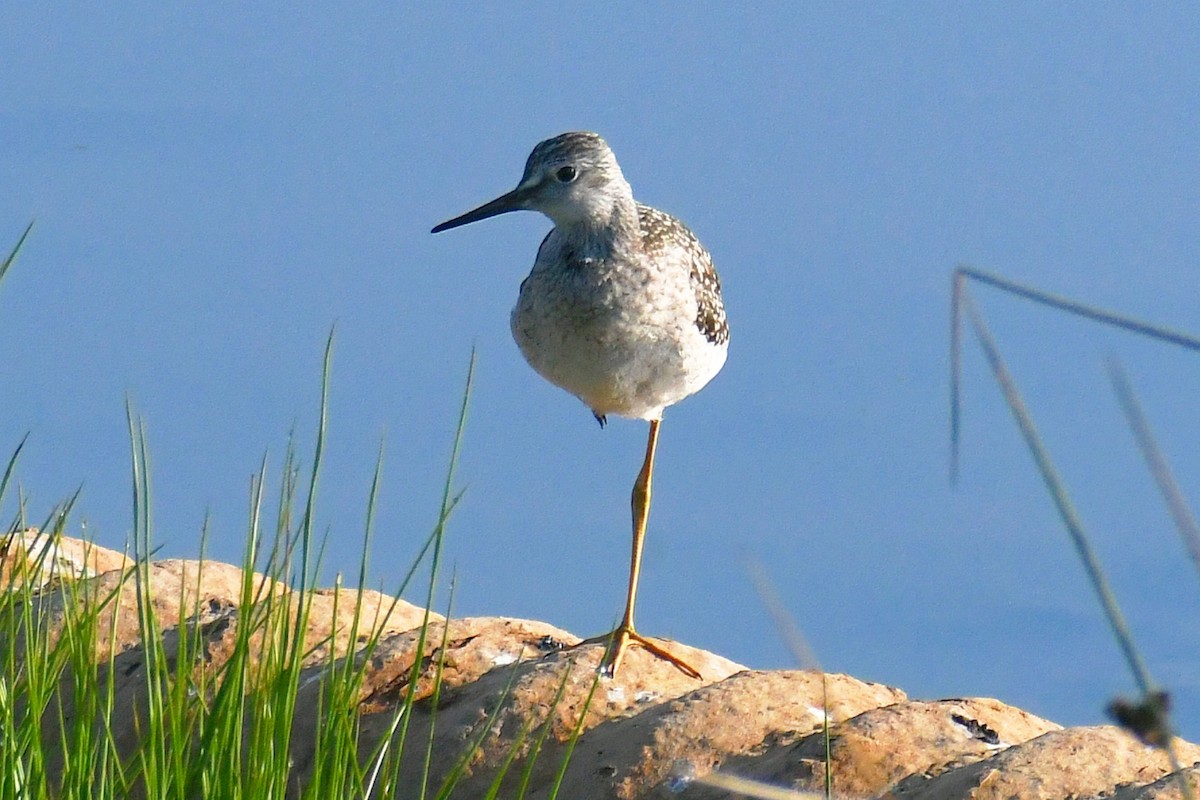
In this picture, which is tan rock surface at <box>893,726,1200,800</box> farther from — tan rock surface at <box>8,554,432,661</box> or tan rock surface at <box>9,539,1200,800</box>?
tan rock surface at <box>8,554,432,661</box>

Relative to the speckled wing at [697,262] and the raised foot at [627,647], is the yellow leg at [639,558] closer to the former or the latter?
the raised foot at [627,647]

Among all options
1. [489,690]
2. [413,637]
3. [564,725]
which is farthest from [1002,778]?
[413,637]

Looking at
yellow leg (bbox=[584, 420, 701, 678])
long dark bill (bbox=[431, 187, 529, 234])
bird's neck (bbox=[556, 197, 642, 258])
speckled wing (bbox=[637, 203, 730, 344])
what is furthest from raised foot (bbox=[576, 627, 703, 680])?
long dark bill (bbox=[431, 187, 529, 234])

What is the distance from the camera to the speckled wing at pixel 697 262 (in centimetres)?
652

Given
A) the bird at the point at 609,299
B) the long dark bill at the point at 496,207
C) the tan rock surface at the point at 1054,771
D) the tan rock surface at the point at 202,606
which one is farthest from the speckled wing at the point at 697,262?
the tan rock surface at the point at 1054,771

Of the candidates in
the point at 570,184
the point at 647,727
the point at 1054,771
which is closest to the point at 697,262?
the point at 570,184

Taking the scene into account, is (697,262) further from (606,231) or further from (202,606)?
(202,606)

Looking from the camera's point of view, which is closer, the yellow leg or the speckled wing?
the yellow leg

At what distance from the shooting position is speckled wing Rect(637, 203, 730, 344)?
652 cm

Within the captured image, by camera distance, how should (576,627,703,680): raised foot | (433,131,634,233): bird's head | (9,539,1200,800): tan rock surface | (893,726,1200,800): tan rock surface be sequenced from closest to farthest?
(893,726,1200,800): tan rock surface
(9,539,1200,800): tan rock surface
(576,627,703,680): raised foot
(433,131,634,233): bird's head

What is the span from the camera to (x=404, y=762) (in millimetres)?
5199

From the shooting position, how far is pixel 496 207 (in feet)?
21.8

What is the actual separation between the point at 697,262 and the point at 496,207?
90cm

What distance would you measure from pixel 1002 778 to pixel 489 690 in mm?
1864
